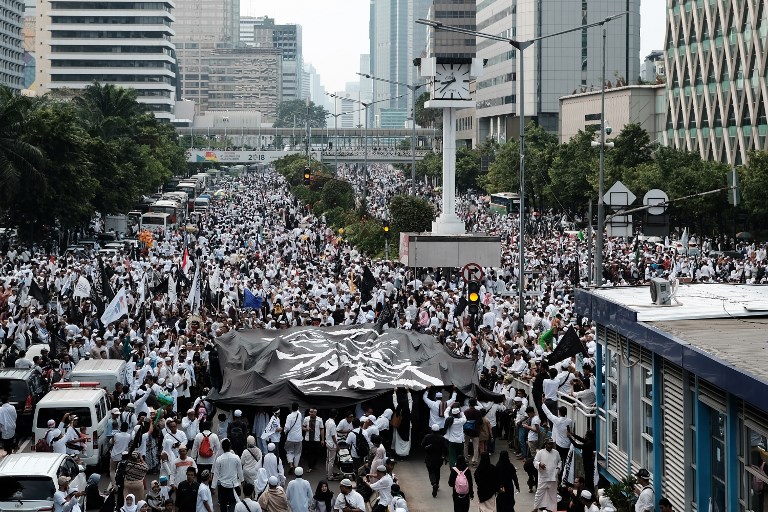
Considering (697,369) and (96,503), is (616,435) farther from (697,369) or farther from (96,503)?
(96,503)

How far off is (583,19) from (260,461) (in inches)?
4399

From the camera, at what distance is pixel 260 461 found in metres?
17.6

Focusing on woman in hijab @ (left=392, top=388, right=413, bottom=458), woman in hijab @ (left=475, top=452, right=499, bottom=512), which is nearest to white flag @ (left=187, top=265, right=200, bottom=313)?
woman in hijab @ (left=392, top=388, right=413, bottom=458)

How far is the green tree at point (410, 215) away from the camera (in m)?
56.5

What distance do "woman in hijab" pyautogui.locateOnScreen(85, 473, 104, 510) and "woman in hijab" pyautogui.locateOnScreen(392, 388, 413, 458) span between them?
200 inches

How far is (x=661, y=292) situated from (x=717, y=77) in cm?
6669

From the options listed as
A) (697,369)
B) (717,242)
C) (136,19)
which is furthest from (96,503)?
(136,19)

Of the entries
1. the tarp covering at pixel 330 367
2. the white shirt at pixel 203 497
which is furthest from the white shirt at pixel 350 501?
the tarp covering at pixel 330 367

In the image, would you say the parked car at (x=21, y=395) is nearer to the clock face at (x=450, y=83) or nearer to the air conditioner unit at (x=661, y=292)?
the air conditioner unit at (x=661, y=292)

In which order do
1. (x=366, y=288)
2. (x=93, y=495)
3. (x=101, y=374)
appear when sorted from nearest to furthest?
(x=93, y=495)
(x=101, y=374)
(x=366, y=288)

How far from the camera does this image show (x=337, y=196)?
269 feet

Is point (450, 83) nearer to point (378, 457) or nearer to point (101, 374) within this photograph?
point (101, 374)

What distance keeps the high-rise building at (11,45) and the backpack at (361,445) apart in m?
162

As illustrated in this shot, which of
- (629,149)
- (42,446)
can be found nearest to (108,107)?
(629,149)
